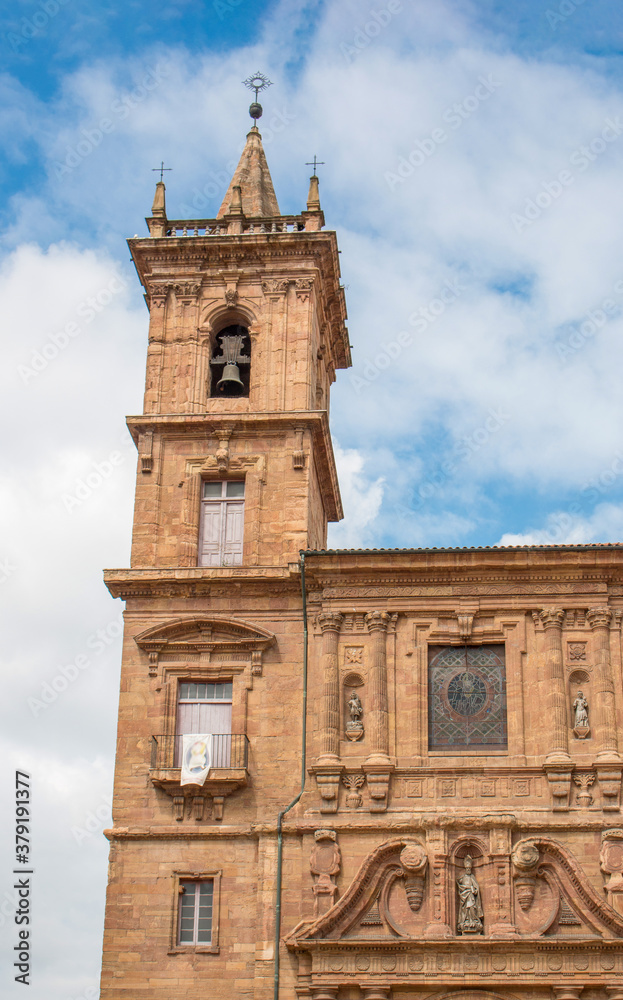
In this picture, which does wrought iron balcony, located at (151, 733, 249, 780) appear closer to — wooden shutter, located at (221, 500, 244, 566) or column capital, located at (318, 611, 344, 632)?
column capital, located at (318, 611, 344, 632)

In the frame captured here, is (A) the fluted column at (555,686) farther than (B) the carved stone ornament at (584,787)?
Yes

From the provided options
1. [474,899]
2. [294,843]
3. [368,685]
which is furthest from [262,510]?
[474,899]

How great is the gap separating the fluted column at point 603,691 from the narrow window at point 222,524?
8074 mm

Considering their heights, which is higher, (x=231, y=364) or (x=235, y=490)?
(x=231, y=364)

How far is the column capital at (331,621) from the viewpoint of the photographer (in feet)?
105

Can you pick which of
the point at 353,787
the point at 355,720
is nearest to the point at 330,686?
the point at 355,720

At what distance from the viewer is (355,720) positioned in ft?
103

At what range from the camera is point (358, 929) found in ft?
96.7

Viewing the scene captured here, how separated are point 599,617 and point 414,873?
672 centimetres

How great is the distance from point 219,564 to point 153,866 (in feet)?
23.0

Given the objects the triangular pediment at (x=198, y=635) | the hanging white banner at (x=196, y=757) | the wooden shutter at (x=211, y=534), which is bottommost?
the hanging white banner at (x=196, y=757)

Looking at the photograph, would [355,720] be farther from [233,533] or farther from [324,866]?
[233,533]

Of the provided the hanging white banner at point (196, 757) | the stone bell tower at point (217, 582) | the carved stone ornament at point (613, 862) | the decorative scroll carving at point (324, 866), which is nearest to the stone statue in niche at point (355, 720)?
the stone bell tower at point (217, 582)

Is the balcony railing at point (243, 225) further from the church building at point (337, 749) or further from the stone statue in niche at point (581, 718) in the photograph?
the stone statue in niche at point (581, 718)
